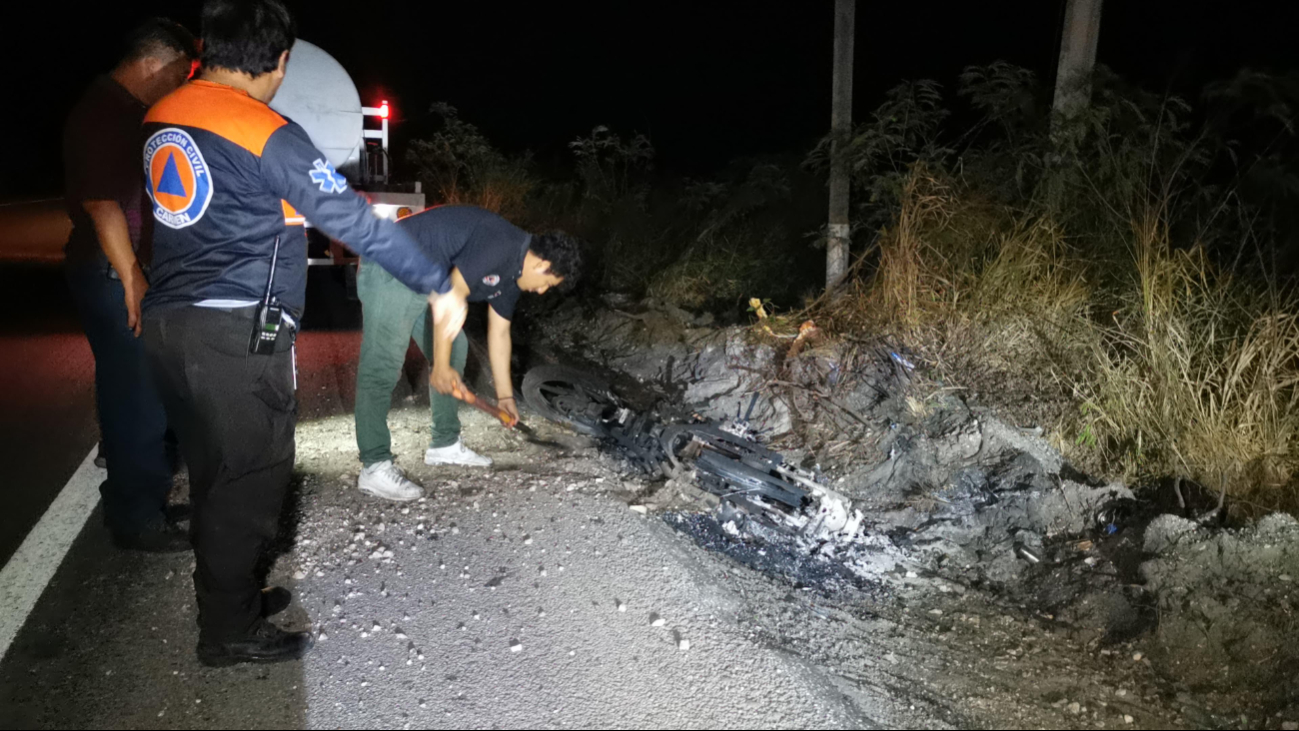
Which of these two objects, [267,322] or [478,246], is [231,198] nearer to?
[267,322]

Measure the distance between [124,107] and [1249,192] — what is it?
6.76 meters

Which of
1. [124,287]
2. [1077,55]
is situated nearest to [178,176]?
[124,287]

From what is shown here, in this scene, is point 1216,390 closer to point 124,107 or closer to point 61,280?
point 124,107

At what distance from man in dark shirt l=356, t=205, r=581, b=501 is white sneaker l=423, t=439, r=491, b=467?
0.72 ft

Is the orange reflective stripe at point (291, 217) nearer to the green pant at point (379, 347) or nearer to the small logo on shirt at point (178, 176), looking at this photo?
the small logo on shirt at point (178, 176)

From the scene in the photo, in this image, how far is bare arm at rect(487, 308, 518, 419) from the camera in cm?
431

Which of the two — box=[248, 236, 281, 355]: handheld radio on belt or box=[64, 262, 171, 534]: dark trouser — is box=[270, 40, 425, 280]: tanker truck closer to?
box=[64, 262, 171, 534]: dark trouser

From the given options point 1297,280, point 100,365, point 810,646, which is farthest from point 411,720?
point 1297,280

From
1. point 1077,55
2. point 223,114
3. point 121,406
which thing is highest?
point 1077,55

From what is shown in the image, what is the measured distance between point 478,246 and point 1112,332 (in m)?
3.36

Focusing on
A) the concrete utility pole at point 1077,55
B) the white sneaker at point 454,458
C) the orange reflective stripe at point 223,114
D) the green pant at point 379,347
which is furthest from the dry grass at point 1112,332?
the orange reflective stripe at point 223,114

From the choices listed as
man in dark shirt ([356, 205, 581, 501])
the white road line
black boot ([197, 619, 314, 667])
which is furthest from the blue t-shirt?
the white road line

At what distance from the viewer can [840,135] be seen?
→ 7277 millimetres

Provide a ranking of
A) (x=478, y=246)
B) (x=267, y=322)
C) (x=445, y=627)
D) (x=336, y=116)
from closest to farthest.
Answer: (x=267, y=322) < (x=445, y=627) < (x=478, y=246) < (x=336, y=116)
